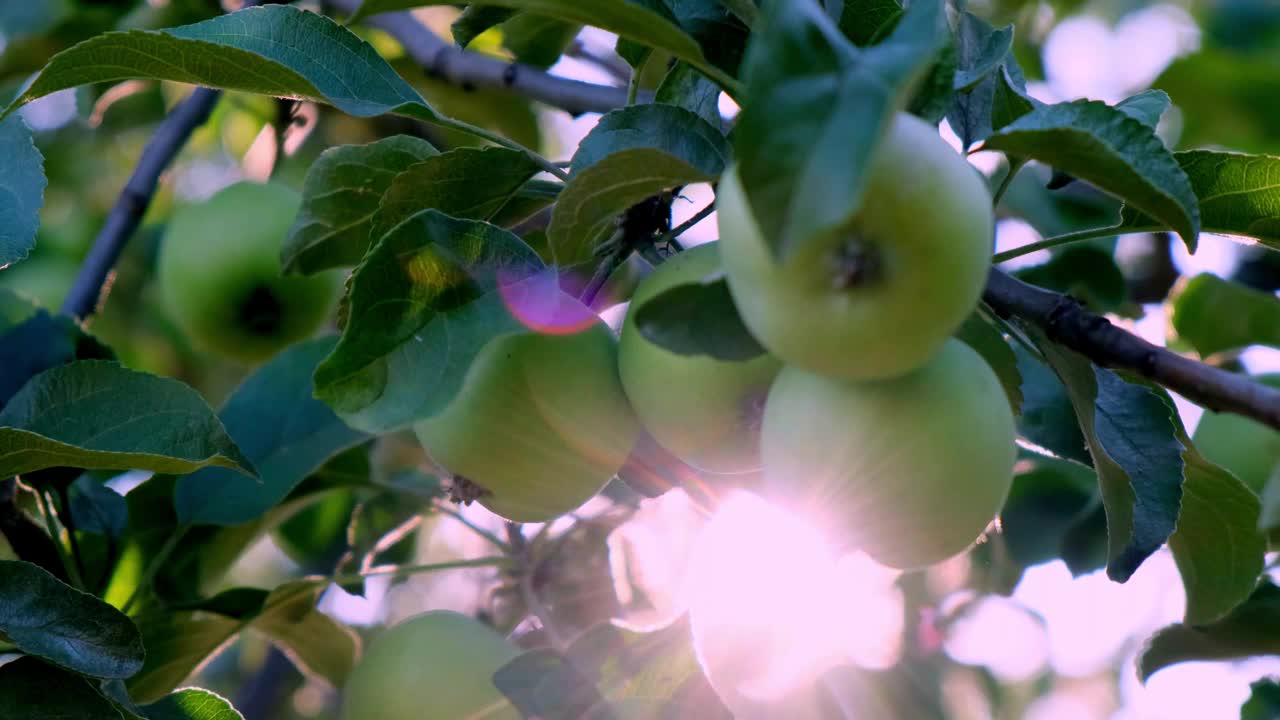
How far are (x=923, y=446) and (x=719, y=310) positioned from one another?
145 mm

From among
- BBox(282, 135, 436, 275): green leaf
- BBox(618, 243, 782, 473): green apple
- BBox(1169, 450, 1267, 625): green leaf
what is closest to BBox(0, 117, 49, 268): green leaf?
BBox(282, 135, 436, 275): green leaf

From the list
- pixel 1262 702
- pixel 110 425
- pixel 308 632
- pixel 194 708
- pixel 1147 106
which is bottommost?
pixel 1262 702

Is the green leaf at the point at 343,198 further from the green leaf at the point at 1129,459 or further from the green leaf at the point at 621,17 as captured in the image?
the green leaf at the point at 1129,459

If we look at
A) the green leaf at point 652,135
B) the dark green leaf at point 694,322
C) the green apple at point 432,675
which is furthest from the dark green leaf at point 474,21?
the green apple at point 432,675

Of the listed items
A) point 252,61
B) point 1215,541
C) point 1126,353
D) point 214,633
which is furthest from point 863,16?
point 214,633

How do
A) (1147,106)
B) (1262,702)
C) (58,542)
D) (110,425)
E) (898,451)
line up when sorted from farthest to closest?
(1262,702), (58,542), (110,425), (1147,106), (898,451)

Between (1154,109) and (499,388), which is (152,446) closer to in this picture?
(499,388)

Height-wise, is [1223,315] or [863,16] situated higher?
[863,16]

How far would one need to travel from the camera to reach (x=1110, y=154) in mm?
639

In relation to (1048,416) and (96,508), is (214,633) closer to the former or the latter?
(96,508)

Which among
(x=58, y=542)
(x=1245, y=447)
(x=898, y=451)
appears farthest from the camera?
(x=1245, y=447)

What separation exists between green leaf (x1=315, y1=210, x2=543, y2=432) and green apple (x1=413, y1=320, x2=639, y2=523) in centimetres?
6

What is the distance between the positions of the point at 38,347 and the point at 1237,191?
1102 mm

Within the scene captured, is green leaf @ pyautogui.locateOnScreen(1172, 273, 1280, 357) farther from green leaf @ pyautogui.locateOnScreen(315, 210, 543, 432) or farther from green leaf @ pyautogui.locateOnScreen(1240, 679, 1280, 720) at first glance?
green leaf @ pyautogui.locateOnScreen(315, 210, 543, 432)
